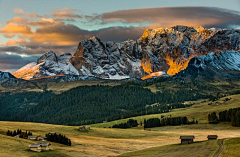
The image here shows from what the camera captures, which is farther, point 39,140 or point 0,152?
point 39,140

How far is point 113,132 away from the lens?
190 meters

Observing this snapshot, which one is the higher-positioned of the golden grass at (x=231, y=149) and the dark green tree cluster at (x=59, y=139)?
the dark green tree cluster at (x=59, y=139)

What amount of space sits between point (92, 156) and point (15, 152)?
2106 centimetres

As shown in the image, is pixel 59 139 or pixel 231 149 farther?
pixel 59 139

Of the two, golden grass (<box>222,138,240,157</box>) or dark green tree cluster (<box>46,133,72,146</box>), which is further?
dark green tree cluster (<box>46,133,72,146</box>)

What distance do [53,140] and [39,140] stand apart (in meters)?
5.02

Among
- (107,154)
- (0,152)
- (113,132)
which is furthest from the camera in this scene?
(113,132)

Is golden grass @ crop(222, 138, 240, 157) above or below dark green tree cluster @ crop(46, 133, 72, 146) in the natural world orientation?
below

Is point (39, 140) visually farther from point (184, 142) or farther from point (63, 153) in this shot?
point (184, 142)

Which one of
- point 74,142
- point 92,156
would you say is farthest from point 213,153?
point 74,142

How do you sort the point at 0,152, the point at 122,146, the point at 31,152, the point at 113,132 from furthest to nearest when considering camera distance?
the point at 113,132 → the point at 122,146 → the point at 31,152 → the point at 0,152

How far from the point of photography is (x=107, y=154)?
113 metres

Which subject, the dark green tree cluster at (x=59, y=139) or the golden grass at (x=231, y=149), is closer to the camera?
the golden grass at (x=231, y=149)

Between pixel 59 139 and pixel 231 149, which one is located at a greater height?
pixel 59 139
